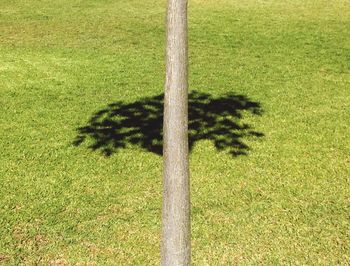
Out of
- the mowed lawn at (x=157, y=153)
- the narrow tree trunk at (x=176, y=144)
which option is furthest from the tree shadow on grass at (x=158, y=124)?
the narrow tree trunk at (x=176, y=144)

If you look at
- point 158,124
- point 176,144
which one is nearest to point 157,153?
point 158,124

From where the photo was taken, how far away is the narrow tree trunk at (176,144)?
453 centimetres

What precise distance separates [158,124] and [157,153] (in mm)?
1269

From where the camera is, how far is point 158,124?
10.1 meters

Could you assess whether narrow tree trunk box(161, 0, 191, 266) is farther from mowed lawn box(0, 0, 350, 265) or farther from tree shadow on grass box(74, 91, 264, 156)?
tree shadow on grass box(74, 91, 264, 156)

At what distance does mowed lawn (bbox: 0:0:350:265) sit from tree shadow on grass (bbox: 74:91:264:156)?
44mm

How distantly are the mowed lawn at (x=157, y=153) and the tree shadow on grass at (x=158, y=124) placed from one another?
0.04m

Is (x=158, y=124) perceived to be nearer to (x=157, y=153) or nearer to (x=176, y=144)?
(x=157, y=153)

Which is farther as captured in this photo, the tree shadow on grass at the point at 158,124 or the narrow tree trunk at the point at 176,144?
the tree shadow on grass at the point at 158,124

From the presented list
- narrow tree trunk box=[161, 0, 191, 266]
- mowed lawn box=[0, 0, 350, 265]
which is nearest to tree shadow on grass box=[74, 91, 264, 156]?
mowed lawn box=[0, 0, 350, 265]

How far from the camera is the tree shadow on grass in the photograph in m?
9.34

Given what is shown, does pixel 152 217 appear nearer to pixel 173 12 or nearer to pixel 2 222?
pixel 2 222

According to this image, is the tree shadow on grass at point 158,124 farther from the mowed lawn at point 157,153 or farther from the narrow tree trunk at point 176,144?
the narrow tree trunk at point 176,144

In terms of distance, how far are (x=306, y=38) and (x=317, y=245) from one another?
11097 mm
